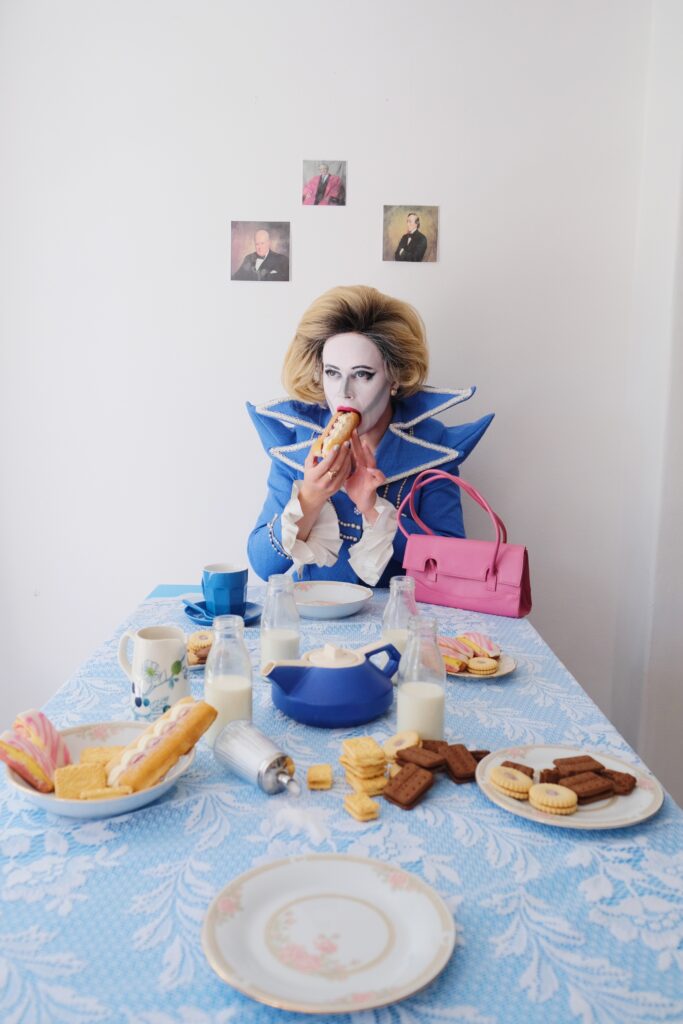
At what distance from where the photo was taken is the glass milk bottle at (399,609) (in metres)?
1.21

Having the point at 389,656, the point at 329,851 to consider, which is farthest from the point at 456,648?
the point at 329,851

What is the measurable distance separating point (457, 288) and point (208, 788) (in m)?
1.60

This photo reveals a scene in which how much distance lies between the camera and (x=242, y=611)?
1.40 metres

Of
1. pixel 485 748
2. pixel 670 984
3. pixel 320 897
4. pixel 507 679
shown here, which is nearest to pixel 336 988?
pixel 320 897

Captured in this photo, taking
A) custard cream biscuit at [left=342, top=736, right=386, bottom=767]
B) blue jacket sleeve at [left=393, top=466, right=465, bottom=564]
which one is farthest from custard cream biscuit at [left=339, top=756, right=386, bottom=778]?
blue jacket sleeve at [left=393, top=466, right=465, bottom=564]

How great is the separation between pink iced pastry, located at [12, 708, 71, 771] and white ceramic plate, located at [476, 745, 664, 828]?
1.42ft

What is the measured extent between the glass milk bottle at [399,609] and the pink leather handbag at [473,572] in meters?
0.31

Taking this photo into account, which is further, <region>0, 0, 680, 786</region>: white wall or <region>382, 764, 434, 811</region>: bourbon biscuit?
<region>0, 0, 680, 786</region>: white wall

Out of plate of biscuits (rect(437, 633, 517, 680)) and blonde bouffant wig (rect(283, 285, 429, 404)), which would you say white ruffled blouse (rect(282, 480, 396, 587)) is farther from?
plate of biscuits (rect(437, 633, 517, 680))

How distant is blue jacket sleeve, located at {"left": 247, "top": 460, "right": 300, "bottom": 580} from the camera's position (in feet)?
5.72

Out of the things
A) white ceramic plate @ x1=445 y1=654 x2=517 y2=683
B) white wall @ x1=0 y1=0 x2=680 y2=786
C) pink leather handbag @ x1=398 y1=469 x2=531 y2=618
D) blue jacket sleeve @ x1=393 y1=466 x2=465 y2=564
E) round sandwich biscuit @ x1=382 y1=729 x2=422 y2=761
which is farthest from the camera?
white wall @ x1=0 y1=0 x2=680 y2=786

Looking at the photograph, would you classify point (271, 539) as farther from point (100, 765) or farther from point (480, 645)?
point (100, 765)

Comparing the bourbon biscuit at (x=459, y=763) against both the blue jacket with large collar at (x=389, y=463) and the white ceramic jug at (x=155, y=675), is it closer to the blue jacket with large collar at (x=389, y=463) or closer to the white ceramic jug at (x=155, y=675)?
the white ceramic jug at (x=155, y=675)

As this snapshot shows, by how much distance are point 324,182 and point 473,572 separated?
1147mm
